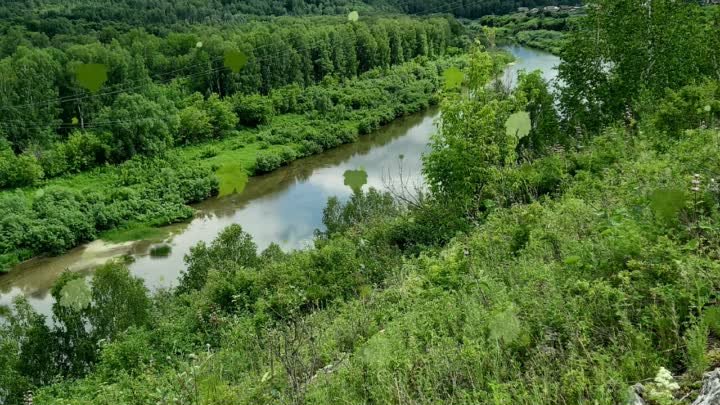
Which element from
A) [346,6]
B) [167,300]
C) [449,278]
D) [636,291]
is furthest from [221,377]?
[346,6]

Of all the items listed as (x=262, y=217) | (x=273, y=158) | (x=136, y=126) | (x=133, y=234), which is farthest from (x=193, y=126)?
(x=262, y=217)

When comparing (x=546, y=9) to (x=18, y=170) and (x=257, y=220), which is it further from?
(x=18, y=170)

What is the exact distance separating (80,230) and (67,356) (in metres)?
12.8

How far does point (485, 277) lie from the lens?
17.7 ft

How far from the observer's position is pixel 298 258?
37.9 ft

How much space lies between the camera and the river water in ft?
69.2

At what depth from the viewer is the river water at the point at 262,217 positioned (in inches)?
830

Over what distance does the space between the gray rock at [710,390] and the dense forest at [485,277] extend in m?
0.11

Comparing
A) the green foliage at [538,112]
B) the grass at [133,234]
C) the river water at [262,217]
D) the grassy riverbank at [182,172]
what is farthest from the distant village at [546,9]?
the grass at [133,234]

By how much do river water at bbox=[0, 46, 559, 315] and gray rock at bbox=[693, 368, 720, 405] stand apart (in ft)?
41.8

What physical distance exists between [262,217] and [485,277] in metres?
20.7

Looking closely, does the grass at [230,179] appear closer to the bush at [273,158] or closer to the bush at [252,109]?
the bush at [273,158]

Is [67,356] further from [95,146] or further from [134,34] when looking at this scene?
[134,34]

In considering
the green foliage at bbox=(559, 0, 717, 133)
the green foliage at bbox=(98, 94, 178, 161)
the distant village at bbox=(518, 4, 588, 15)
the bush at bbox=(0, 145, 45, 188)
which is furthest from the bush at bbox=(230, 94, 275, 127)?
the distant village at bbox=(518, 4, 588, 15)
